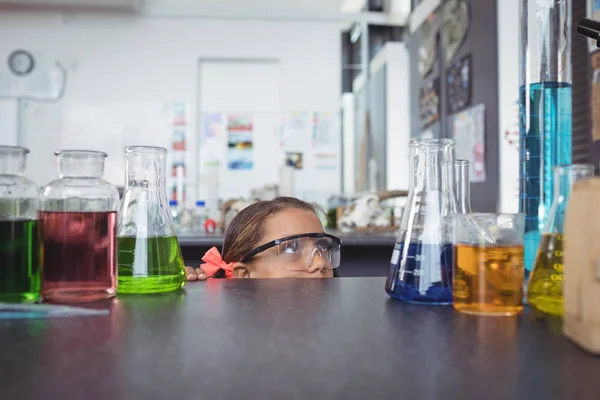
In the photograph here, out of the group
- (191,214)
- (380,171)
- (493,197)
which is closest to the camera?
(493,197)

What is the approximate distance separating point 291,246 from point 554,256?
509 millimetres

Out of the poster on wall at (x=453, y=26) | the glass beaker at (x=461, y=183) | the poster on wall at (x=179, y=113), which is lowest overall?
the glass beaker at (x=461, y=183)

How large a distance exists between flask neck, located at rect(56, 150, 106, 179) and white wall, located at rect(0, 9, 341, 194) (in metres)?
4.62

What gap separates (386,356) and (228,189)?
16.0 ft

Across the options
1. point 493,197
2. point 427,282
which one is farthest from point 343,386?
point 493,197

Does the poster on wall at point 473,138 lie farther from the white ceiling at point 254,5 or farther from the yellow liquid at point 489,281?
the white ceiling at point 254,5

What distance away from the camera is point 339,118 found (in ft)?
17.4

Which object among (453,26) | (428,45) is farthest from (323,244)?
(428,45)

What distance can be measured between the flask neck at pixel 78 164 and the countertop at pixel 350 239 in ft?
4.87

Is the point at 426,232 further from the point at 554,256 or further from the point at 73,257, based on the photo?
the point at 73,257

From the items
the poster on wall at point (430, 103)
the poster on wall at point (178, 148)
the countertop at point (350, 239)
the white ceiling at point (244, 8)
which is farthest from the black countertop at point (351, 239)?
the white ceiling at point (244, 8)

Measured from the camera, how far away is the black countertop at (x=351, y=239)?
2092 millimetres

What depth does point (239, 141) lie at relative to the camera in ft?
17.1

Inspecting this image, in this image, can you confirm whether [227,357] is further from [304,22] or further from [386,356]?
[304,22]
